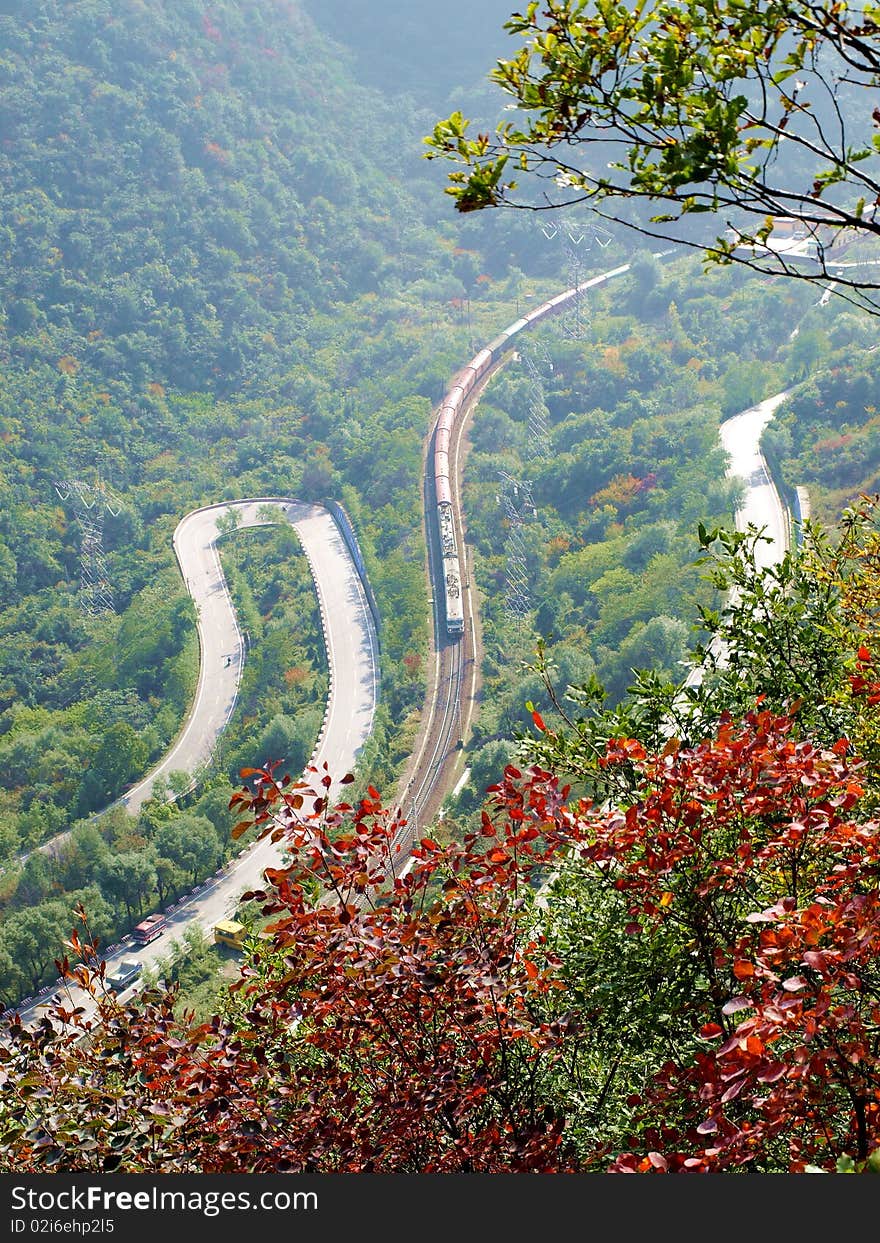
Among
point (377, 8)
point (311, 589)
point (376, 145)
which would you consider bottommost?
point (311, 589)

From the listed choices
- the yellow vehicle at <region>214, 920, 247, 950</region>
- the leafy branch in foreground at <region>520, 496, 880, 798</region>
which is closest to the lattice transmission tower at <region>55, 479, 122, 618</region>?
the yellow vehicle at <region>214, 920, 247, 950</region>

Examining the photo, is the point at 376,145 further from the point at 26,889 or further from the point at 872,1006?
the point at 872,1006

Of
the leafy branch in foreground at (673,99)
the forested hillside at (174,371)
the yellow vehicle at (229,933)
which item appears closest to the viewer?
the leafy branch in foreground at (673,99)

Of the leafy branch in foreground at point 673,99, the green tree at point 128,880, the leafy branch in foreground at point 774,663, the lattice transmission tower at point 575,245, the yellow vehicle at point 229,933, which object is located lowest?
the yellow vehicle at point 229,933

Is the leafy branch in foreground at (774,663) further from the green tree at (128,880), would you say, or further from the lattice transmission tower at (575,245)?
the lattice transmission tower at (575,245)

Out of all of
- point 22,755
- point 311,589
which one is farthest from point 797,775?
point 311,589

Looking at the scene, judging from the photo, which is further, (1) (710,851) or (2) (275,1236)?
(1) (710,851)

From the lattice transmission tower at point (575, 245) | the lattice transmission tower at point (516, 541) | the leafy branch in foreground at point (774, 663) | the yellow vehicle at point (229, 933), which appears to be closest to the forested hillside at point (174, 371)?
the yellow vehicle at point (229, 933)
